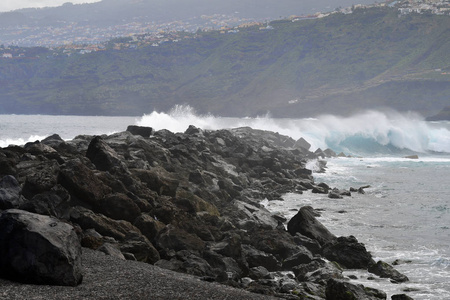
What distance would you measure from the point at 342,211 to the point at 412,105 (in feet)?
443

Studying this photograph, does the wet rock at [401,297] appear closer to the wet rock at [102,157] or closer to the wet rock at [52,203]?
the wet rock at [52,203]

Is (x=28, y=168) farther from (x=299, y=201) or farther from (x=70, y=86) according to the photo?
(x=70, y=86)

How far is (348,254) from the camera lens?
1459 centimetres

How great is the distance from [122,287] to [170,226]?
201 inches

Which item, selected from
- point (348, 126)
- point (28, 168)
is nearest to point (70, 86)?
point (348, 126)

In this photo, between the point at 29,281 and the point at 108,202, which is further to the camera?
the point at 108,202

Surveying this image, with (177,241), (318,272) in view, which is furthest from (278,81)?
(318,272)

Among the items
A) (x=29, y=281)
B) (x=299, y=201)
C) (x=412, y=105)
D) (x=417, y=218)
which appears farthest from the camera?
(x=412, y=105)

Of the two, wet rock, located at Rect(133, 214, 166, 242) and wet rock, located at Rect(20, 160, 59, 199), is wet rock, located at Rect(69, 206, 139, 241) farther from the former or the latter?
wet rock, located at Rect(20, 160, 59, 199)

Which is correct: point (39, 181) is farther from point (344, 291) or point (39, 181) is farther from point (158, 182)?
point (344, 291)

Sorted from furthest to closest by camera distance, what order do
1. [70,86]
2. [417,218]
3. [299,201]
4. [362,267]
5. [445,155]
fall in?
[70,86], [445,155], [299,201], [417,218], [362,267]

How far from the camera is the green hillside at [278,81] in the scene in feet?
511

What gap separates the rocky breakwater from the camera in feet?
37.3

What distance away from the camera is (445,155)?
60.5 meters
